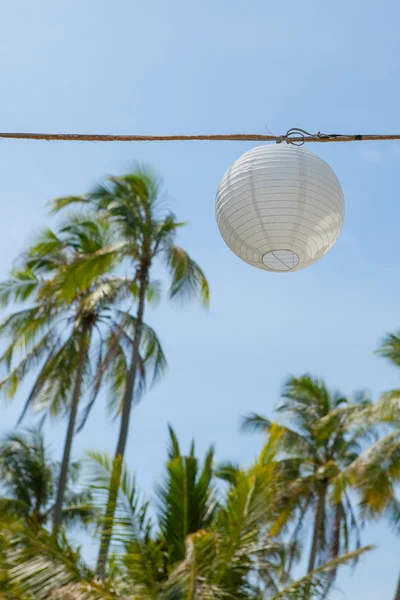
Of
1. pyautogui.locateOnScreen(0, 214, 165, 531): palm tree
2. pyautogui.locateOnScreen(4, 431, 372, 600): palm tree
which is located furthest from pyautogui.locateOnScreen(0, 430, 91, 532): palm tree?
pyautogui.locateOnScreen(4, 431, 372, 600): palm tree

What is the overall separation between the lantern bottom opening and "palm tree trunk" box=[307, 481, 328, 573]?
1411 cm

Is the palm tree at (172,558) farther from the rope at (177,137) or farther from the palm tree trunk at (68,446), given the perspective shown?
the palm tree trunk at (68,446)

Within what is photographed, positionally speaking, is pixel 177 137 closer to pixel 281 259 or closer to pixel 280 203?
pixel 280 203

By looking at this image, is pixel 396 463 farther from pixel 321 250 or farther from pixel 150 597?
pixel 321 250

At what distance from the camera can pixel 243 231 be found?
4113 mm

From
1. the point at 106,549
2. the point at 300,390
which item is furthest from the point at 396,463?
the point at 106,549

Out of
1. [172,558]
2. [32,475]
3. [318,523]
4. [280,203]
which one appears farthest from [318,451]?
[280,203]

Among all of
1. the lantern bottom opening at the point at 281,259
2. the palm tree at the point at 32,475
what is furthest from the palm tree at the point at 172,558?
the palm tree at the point at 32,475

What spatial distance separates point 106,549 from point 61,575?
8.08ft

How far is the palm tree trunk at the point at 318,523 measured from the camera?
1747 centimetres

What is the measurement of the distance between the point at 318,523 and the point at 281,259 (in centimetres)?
1465

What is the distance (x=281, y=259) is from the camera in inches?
169

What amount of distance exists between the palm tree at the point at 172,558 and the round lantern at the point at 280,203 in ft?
10.6

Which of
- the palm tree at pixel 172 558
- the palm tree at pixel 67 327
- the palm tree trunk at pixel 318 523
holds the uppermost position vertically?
the palm tree at pixel 67 327
